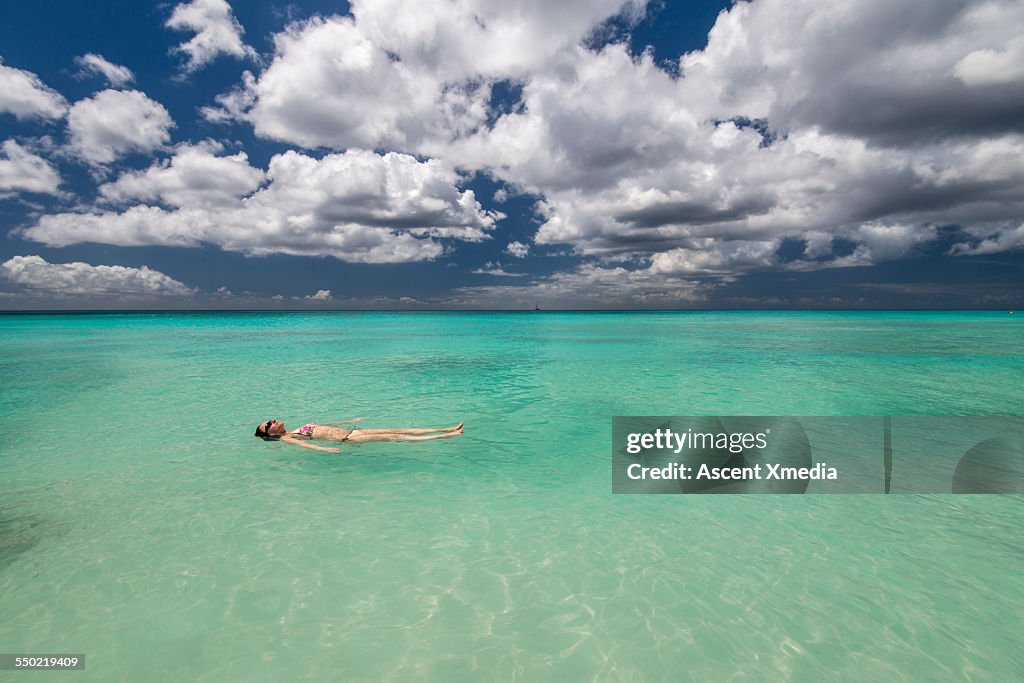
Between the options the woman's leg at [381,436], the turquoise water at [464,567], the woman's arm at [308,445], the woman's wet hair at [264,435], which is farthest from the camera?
the woman's leg at [381,436]

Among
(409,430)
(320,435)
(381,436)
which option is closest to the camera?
(320,435)

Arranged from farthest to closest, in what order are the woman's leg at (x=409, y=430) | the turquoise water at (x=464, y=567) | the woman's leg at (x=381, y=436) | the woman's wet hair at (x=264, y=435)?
the woman's leg at (x=409, y=430)
the woman's leg at (x=381, y=436)
the woman's wet hair at (x=264, y=435)
the turquoise water at (x=464, y=567)

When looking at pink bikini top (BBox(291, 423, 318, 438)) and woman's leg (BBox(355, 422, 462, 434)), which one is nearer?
pink bikini top (BBox(291, 423, 318, 438))

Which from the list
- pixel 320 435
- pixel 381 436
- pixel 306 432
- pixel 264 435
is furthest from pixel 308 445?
pixel 381 436

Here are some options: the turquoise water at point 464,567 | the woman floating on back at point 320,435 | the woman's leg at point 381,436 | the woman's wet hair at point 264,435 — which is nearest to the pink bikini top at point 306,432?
the woman floating on back at point 320,435

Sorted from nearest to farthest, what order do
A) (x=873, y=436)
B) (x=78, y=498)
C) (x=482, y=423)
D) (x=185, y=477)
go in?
1. (x=78, y=498)
2. (x=185, y=477)
3. (x=873, y=436)
4. (x=482, y=423)

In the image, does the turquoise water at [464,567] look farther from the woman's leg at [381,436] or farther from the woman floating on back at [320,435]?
the woman floating on back at [320,435]

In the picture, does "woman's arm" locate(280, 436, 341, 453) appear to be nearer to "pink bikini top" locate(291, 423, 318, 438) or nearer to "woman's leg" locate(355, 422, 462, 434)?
"pink bikini top" locate(291, 423, 318, 438)

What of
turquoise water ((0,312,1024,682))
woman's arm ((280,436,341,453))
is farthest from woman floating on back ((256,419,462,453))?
turquoise water ((0,312,1024,682))

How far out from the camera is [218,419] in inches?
683

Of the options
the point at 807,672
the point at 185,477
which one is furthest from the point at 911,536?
→ the point at 185,477

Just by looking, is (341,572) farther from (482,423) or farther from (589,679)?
(482,423)

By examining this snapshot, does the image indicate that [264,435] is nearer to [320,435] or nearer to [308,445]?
[320,435]

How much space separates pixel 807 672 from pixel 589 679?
270cm
